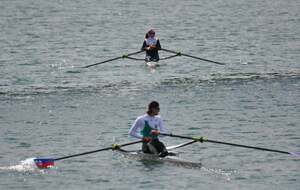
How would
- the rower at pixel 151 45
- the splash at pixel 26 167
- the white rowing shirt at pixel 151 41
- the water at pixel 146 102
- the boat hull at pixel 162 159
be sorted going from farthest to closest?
the white rowing shirt at pixel 151 41 < the rower at pixel 151 45 < the splash at pixel 26 167 < the boat hull at pixel 162 159 < the water at pixel 146 102

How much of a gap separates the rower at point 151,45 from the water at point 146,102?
1.01m

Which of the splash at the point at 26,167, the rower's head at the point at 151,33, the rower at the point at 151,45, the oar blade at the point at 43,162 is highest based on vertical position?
the rower's head at the point at 151,33

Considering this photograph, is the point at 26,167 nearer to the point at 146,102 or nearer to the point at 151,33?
the point at 146,102

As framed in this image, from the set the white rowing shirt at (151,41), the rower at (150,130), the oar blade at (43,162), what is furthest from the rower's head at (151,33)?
the oar blade at (43,162)

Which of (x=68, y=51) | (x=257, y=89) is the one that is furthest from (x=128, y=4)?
(x=257, y=89)

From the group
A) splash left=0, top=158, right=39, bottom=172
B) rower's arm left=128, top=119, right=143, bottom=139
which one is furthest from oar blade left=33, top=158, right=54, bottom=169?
rower's arm left=128, top=119, right=143, bottom=139

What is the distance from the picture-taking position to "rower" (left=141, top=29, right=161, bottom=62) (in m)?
64.4

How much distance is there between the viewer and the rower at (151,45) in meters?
64.4

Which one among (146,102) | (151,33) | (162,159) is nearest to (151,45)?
(151,33)

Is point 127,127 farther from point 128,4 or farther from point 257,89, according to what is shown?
point 128,4

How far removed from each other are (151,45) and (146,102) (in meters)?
11.5

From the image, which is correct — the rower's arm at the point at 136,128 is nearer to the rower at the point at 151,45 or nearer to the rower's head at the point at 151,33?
the rower at the point at 151,45

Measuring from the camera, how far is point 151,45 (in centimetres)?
6481

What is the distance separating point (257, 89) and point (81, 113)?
11.1 m
